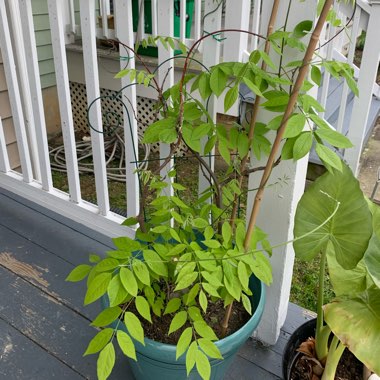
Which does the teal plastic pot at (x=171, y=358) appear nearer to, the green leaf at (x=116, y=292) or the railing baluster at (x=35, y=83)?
the green leaf at (x=116, y=292)

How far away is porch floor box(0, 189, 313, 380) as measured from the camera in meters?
1.41

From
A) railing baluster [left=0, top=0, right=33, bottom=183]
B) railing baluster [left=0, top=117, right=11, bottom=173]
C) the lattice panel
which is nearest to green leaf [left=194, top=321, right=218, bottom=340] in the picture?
railing baluster [left=0, top=0, right=33, bottom=183]

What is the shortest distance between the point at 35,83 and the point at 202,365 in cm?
138

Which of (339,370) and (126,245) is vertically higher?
(126,245)

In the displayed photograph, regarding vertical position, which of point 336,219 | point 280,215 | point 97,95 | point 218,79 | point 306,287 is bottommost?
point 306,287

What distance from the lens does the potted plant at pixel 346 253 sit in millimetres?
1014

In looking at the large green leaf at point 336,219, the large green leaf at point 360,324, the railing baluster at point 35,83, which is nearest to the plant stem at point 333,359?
the large green leaf at point 360,324

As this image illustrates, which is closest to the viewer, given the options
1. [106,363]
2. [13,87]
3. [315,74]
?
[106,363]

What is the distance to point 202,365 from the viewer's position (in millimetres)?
962

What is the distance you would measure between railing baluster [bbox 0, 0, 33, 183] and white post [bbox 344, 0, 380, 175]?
1453 millimetres

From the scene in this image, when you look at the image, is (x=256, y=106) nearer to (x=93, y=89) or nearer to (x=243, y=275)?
(x=243, y=275)

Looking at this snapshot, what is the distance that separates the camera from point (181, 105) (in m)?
1.12

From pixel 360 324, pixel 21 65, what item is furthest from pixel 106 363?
pixel 21 65

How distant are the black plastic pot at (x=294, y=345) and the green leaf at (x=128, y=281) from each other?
1.79 feet
